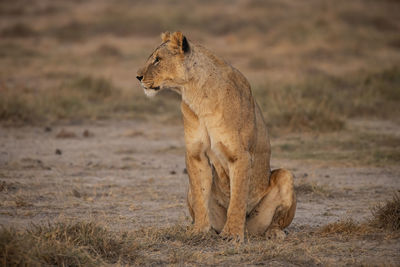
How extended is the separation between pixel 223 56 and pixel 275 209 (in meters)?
14.6

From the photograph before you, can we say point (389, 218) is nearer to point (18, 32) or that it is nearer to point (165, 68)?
point (165, 68)

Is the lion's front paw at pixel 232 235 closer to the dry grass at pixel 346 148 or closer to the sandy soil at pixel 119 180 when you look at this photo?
the sandy soil at pixel 119 180

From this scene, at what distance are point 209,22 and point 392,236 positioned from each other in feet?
75.3

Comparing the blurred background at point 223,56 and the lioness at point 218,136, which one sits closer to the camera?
the lioness at point 218,136

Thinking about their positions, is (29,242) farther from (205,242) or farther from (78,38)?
(78,38)

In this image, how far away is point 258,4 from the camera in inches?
1214

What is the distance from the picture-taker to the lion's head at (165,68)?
496 centimetres

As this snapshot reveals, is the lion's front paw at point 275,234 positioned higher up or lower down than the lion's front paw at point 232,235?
lower down

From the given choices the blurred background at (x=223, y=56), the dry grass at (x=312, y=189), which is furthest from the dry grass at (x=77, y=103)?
the dry grass at (x=312, y=189)

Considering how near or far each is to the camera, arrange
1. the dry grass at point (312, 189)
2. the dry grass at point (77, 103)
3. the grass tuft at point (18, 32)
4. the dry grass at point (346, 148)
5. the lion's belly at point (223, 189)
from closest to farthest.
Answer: the lion's belly at point (223, 189), the dry grass at point (312, 189), the dry grass at point (346, 148), the dry grass at point (77, 103), the grass tuft at point (18, 32)

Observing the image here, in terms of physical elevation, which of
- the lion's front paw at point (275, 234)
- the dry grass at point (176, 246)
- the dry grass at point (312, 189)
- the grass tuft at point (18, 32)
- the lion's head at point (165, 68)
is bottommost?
the dry grass at point (312, 189)

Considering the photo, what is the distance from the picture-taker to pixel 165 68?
500 centimetres

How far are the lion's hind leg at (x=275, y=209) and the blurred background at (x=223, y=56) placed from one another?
5279 mm

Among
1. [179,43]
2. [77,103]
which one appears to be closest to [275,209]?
[179,43]
